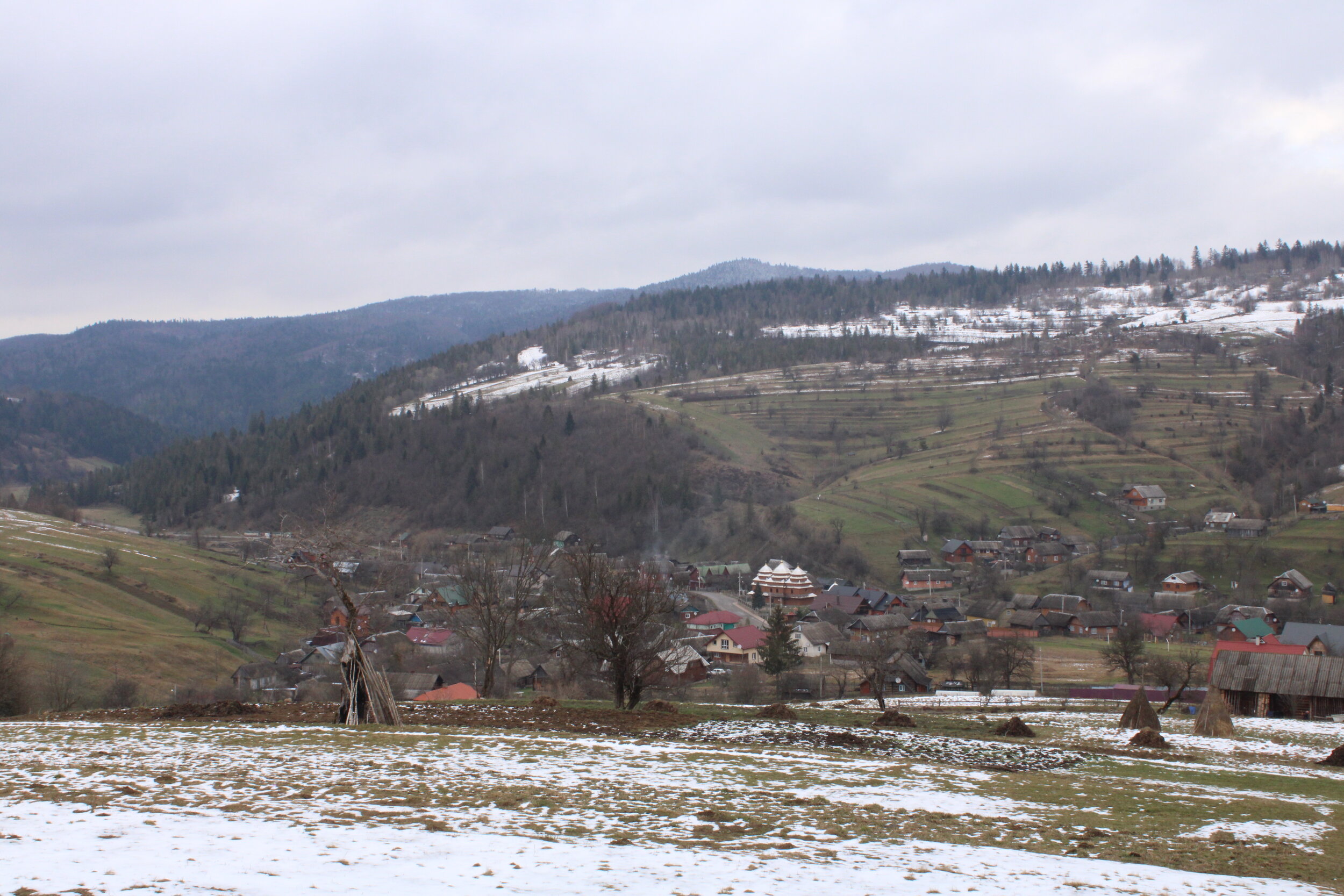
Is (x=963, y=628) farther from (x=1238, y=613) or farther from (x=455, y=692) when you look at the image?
(x=455, y=692)

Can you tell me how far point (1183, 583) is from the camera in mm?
97500

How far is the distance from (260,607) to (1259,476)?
139636 mm

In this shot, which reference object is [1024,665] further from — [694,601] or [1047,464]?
[1047,464]

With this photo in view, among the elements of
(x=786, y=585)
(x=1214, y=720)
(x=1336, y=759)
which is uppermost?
(x=1336, y=759)

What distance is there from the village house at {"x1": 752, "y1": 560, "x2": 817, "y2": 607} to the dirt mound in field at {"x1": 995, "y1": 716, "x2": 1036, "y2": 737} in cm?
7561

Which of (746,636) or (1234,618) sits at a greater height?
(746,636)

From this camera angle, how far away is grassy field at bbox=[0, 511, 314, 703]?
58.5 m

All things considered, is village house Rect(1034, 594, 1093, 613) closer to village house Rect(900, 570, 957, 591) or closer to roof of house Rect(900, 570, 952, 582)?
village house Rect(900, 570, 957, 591)

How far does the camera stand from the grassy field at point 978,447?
399 feet

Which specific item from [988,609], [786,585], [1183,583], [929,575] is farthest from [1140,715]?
[929,575]

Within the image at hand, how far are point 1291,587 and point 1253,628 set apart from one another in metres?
20.2

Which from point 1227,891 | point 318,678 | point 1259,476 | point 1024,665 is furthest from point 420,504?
point 1227,891

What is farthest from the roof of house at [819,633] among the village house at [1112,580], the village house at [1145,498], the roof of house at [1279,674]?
the village house at [1145,498]

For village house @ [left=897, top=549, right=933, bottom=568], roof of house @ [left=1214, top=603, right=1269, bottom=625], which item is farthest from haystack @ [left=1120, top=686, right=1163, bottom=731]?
village house @ [left=897, top=549, right=933, bottom=568]
